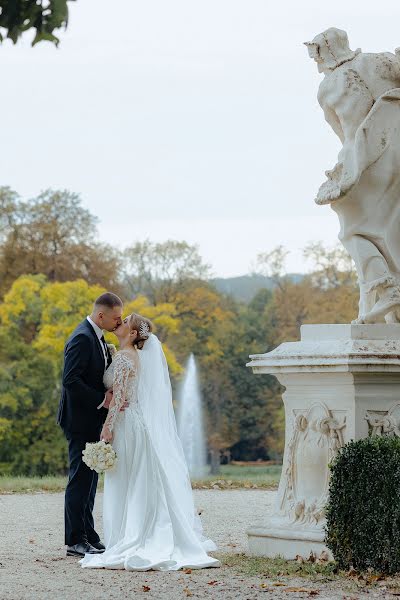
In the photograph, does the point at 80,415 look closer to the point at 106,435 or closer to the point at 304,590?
the point at 106,435

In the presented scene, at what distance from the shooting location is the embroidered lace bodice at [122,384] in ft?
30.9

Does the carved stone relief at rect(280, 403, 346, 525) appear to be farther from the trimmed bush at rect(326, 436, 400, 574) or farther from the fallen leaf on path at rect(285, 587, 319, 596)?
the fallen leaf on path at rect(285, 587, 319, 596)

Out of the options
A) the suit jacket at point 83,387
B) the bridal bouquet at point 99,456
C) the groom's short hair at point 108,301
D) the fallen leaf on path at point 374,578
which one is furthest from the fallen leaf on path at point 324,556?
the groom's short hair at point 108,301

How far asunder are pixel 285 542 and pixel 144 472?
121 centimetres

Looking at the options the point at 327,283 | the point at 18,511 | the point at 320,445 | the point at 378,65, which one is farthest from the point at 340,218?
the point at 327,283

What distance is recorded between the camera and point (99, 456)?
30.1ft

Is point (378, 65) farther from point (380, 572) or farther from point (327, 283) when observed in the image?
point (327, 283)

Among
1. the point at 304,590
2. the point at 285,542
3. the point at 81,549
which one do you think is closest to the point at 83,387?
the point at 81,549

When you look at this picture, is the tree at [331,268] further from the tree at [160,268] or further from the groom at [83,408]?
the groom at [83,408]

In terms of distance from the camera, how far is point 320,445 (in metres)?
9.14

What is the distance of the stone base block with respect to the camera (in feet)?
29.5

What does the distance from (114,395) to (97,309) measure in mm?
744

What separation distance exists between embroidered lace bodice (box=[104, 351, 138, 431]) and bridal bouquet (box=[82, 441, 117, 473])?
0.25m

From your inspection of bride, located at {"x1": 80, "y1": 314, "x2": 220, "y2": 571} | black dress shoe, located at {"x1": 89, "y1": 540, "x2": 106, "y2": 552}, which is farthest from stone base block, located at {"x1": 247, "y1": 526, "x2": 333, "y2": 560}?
black dress shoe, located at {"x1": 89, "y1": 540, "x2": 106, "y2": 552}
